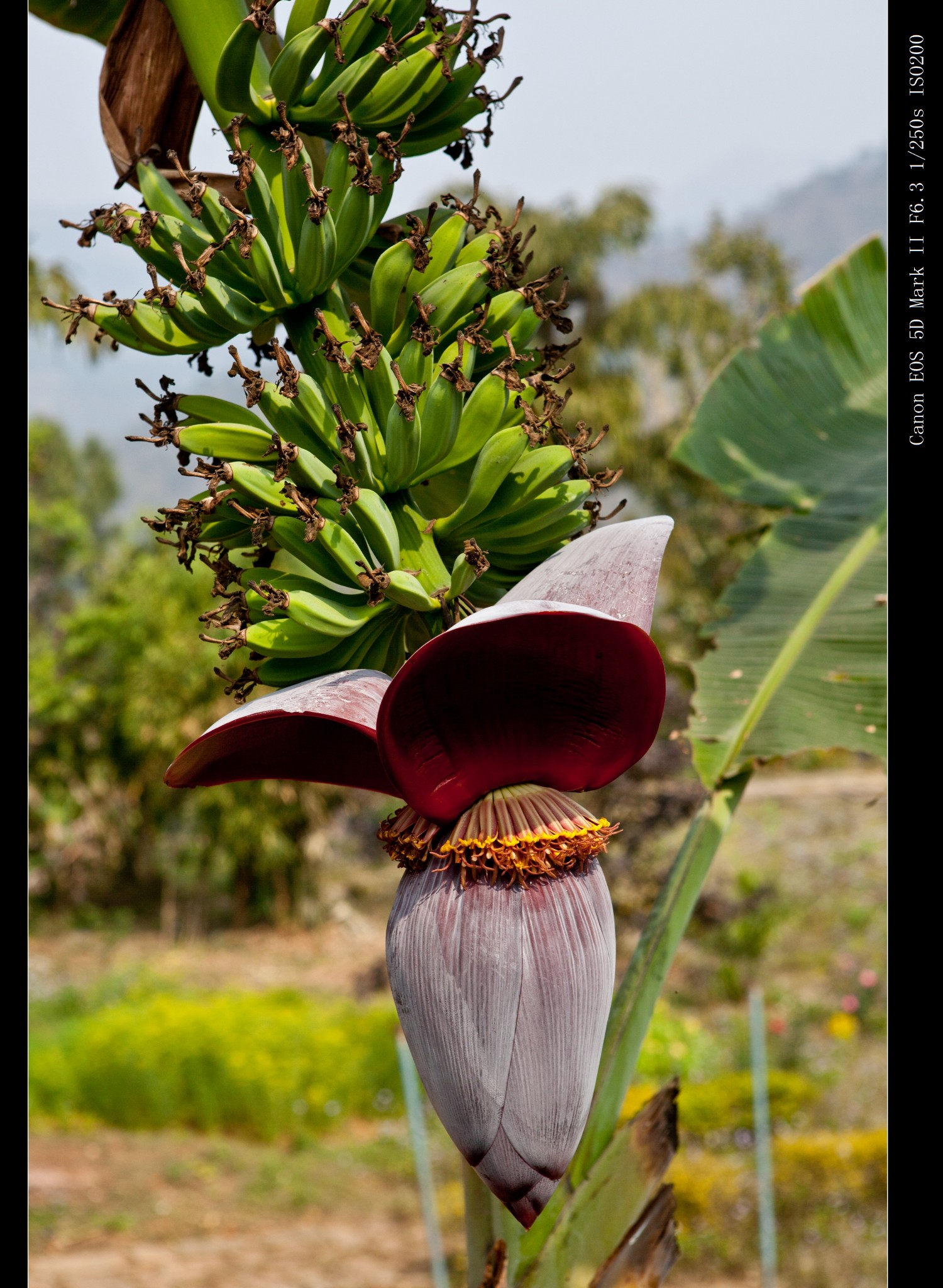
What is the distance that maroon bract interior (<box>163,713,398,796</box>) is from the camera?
65 cm

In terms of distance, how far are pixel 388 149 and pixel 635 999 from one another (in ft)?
2.62

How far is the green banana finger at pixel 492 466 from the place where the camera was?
72cm

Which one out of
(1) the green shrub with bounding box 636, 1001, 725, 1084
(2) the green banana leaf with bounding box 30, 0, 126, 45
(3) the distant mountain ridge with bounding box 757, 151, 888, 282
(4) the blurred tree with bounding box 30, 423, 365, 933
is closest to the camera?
(2) the green banana leaf with bounding box 30, 0, 126, 45

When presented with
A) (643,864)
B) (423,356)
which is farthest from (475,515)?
(643,864)

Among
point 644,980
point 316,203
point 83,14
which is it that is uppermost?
point 83,14

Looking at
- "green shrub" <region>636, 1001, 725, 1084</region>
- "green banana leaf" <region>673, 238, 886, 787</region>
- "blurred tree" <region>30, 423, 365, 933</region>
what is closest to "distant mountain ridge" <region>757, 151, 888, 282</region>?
"blurred tree" <region>30, 423, 365, 933</region>

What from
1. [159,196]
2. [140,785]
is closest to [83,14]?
[159,196]

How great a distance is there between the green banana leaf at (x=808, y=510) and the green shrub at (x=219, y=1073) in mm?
3597

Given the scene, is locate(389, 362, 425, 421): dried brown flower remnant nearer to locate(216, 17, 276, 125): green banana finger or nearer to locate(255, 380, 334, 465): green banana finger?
locate(255, 380, 334, 465): green banana finger

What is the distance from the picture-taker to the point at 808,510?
5.07ft

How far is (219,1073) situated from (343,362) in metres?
4.27

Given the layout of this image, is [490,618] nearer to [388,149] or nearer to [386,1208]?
[388,149]

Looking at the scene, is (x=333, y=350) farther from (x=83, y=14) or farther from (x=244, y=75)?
(x=83, y=14)

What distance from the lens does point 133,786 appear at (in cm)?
733
